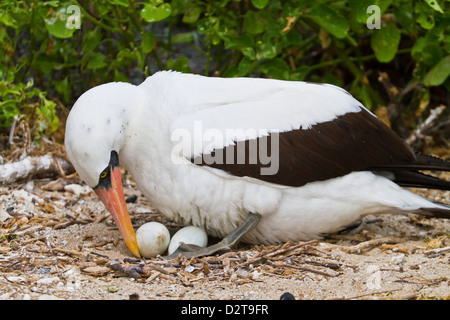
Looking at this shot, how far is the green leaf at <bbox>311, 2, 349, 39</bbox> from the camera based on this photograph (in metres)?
5.04

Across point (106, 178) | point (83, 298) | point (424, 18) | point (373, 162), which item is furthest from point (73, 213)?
point (424, 18)

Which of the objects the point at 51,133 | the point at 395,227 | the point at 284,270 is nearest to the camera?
the point at 284,270

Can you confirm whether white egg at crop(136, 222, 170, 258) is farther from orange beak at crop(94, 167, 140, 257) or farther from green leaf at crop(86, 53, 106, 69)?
green leaf at crop(86, 53, 106, 69)

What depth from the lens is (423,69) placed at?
571 cm

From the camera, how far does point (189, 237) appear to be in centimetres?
393

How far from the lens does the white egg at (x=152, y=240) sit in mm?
3857

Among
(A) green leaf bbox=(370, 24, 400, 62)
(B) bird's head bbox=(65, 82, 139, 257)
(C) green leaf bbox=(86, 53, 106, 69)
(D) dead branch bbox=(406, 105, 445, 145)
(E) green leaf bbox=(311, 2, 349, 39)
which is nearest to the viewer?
(B) bird's head bbox=(65, 82, 139, 257)

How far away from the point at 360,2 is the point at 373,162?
1.56 m

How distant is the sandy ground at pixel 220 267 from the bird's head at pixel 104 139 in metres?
0.32

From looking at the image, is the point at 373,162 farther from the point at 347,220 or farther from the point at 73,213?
the point at 73,213

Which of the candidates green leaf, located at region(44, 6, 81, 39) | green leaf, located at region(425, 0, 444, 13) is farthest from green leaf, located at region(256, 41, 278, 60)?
green leaf, located at region(44, 6, 81, 39)

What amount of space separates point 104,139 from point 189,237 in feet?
2.63

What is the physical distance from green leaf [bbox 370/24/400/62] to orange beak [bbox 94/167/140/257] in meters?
2.73

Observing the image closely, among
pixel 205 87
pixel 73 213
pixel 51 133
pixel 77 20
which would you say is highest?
pixel 77 20
